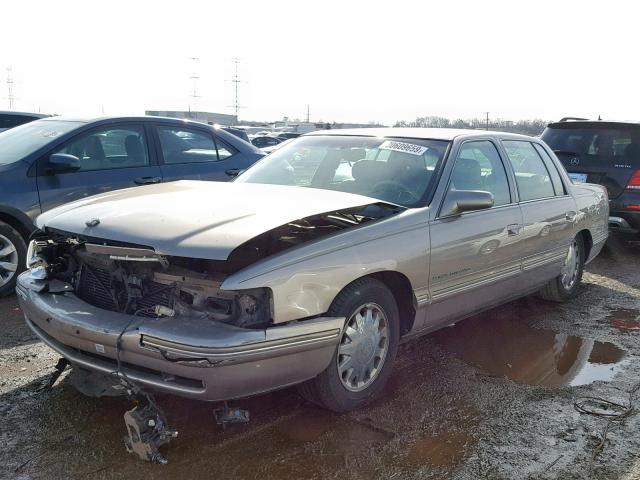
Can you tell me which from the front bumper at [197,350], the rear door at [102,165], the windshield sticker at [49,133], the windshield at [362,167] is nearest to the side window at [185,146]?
the rear door at [102,165]

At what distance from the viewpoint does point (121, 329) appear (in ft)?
9.34

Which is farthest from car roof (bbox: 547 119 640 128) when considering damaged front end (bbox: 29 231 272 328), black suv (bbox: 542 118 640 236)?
damaged front end (bbox: 29 231 272 328)

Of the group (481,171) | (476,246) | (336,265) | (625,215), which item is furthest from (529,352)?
(625,215)

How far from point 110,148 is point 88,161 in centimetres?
28

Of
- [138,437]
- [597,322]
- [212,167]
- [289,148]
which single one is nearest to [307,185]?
[289,148]

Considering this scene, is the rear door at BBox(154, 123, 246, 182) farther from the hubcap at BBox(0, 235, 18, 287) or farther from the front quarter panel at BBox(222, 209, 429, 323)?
the front quarter panel at BBox(222, 209, 429, 323)

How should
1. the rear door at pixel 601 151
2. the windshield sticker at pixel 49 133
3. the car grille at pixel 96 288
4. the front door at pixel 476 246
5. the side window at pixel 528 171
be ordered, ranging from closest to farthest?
the car grille at pixel 96 288 < the front door at pixel 476 246 < the side window at pixel 528 171 < the windshield sticker at pixel 49 133 < the rear door at pixel 601 151

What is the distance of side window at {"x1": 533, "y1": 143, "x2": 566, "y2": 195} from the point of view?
553 centimetres

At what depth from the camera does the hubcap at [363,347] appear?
3.31 m

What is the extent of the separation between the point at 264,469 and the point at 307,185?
211 cm

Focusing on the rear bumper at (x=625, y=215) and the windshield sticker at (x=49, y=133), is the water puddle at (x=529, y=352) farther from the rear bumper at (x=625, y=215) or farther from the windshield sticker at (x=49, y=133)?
the windshield sticker at (x=49, y=133)

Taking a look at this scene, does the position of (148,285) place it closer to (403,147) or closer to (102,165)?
(403,147)

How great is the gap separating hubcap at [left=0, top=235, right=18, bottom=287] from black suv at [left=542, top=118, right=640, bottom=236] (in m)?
6.60

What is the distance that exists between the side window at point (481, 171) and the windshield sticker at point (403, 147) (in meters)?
0.27
